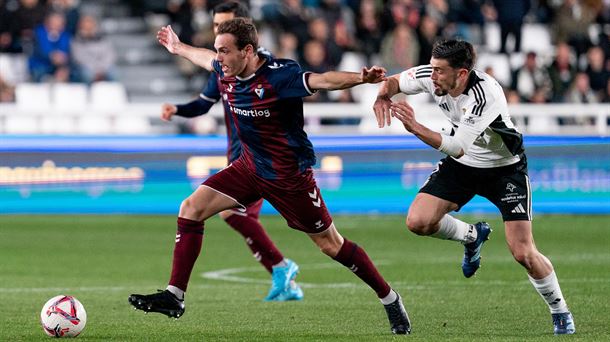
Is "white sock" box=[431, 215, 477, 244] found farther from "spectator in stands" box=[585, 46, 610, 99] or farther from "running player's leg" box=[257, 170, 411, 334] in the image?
"spectator in stands" box=[585, 46, 610, 99]

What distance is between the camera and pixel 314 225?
9805 millimetres

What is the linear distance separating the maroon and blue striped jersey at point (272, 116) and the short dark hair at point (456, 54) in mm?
941

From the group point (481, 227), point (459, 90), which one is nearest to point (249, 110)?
point (459, 90)

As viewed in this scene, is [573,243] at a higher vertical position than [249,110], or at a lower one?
lower

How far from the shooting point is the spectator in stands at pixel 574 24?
2552cm

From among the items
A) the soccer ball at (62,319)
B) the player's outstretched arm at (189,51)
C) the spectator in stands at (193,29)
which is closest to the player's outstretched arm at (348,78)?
the player's outstretched arm at (189,51)

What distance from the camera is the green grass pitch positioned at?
9688 mm

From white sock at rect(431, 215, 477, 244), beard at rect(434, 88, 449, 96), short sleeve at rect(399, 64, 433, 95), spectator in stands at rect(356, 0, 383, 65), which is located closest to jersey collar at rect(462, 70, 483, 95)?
beard at rect(434, 88, 449, 96)

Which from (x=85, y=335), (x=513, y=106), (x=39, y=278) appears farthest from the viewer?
(x=513, y=106)

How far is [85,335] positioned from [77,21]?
563 inches

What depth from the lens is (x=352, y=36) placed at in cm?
2498

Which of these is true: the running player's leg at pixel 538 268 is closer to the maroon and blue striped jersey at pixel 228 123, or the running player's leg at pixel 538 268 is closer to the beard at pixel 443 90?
the beard at pixel 443 90

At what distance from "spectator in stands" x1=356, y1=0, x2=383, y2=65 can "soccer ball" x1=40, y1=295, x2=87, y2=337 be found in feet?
51.2

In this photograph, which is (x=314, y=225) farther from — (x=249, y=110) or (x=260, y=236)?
(x=260, y=236)
